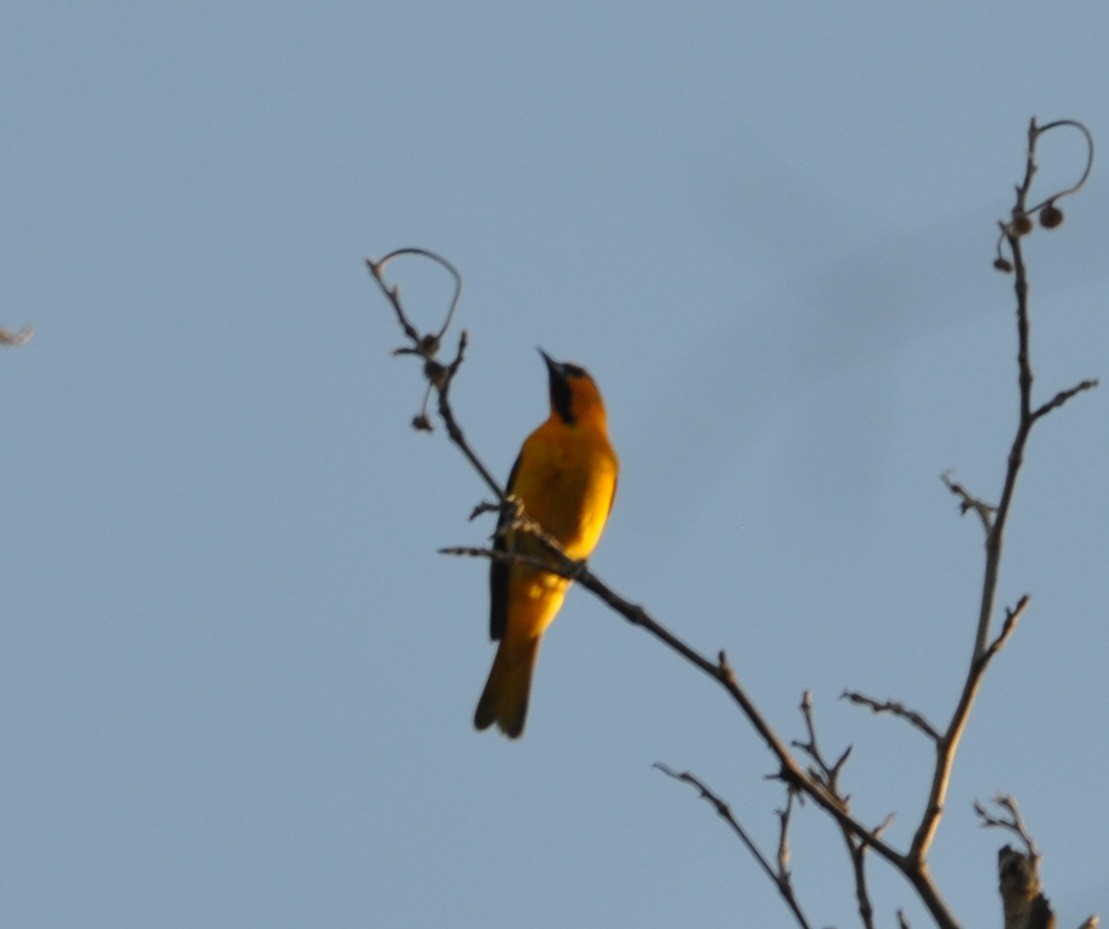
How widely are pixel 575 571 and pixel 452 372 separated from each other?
563 mm

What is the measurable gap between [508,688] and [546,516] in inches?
41.1

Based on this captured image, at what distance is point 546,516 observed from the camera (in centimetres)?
660

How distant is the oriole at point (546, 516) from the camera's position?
663 centimetres

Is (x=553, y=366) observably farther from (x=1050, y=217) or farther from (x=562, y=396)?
(x=1050, y=217)

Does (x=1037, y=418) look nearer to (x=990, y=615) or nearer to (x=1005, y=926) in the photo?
(x=990, y=615)

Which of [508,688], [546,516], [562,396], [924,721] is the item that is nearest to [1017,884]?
[924,721]

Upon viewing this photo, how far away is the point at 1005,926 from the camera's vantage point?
3357mm

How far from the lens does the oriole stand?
663 cm

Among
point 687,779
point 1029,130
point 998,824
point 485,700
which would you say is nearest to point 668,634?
point 687,779

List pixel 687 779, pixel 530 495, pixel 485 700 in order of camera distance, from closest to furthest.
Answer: pixel 687 779 → pixel 530 495 → pixel 485 700

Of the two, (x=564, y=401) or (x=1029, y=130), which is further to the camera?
(x=564, y=401)

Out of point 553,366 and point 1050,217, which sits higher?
point 553,366

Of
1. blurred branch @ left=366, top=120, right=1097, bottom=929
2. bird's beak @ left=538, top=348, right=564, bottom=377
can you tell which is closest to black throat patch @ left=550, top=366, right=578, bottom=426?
bird's beak @ left=538, top=348, right=564, bottom=377

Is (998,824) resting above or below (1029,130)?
below
